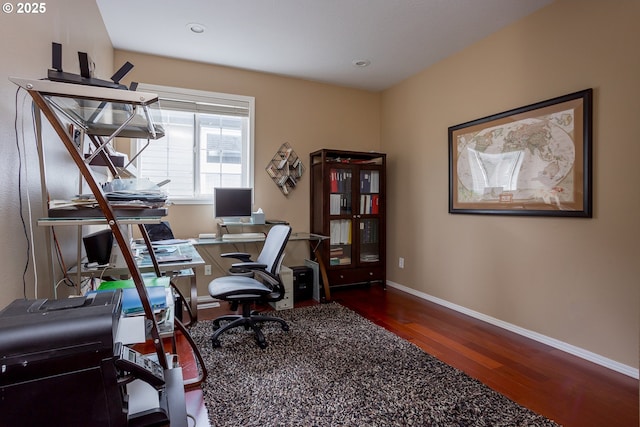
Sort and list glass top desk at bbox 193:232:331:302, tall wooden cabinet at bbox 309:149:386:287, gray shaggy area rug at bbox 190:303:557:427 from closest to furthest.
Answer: gray shaggy area rug at bbox 190:303:557:427 < glass top desk at bbox 193:232:331:302 < tall wooden cabinet at bbox 309:149:386:287

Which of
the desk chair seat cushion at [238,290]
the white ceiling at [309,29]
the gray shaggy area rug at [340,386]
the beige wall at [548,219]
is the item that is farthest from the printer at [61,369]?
the beige wall at [548,219]

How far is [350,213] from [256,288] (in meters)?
1.86

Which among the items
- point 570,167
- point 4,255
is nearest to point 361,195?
point 570,167

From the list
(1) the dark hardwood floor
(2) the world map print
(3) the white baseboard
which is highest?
(2) the world map print

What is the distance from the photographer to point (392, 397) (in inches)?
73.0

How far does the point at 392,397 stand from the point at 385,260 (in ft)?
8.11

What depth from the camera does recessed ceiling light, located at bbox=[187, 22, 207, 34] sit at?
2.81 m

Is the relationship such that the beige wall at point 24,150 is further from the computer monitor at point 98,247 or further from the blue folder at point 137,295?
the blue folder at point 137,295

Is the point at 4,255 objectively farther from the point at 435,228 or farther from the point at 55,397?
the point at 435,228

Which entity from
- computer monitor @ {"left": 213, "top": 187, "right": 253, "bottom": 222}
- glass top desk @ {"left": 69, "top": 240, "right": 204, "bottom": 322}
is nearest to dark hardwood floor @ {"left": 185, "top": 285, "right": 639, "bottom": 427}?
glass top desk @ {"left": 69, "top": 240, "right": 204, "bottom": 322}

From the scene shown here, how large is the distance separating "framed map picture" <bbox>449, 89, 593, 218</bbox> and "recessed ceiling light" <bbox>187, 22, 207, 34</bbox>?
256cm

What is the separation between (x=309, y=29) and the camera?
290 centimetres

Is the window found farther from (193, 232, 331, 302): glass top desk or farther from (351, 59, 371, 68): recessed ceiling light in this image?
(351, 59, 371, 68): recessed ceiling light

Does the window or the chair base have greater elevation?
the window
